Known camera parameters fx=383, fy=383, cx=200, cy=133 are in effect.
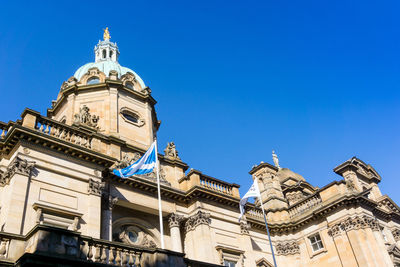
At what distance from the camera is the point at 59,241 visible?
476 inches

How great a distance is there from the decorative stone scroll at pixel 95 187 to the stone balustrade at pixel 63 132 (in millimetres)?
2357

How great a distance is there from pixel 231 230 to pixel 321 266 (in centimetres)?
811

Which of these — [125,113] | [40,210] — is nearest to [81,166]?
[40,210]

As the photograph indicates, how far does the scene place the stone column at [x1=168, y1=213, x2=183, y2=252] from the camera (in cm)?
2199

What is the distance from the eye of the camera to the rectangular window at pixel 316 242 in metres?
28.6

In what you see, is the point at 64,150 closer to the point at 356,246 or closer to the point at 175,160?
the point at 175,160

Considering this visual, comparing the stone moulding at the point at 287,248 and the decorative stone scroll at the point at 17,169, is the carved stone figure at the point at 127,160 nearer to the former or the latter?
the decorative stone scroll at the point at 17,169

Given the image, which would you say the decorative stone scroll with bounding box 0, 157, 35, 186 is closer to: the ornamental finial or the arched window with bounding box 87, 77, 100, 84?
the arched window with bounding box 87, 77, 100, 84

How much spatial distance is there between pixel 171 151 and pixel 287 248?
11860mm

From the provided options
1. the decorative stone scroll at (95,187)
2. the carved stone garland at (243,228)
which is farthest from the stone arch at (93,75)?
the carved stone garland at (243,228)

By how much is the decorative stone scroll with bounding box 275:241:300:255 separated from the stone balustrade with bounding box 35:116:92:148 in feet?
56.0

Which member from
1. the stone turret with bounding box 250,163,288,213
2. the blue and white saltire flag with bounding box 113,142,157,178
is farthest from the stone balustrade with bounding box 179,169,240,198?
the stone turret with bounding box 250,163,288,213

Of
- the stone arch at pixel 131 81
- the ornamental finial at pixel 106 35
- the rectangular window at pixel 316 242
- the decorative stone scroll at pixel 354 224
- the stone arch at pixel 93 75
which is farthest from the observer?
the ornamental finial at pixel 106 35

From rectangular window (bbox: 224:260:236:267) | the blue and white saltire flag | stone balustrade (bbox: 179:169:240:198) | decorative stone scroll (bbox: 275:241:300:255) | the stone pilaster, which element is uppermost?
stone balustrade (bbox: 179:169:240:198)
